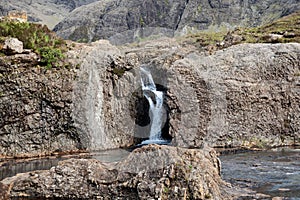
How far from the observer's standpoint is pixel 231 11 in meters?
183

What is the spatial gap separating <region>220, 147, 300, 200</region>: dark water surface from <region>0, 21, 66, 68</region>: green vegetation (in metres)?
12.8

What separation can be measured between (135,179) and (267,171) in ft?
26.3

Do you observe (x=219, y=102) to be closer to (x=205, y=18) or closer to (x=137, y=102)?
(x=137, y=102)

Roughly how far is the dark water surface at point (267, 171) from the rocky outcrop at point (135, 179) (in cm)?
201

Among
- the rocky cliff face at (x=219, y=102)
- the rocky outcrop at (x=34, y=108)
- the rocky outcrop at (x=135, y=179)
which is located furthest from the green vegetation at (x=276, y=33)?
the rocky outcrop at (x=135, y=179)

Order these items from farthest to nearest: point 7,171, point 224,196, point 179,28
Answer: point 179,28 < point 7,171 < point 224,196

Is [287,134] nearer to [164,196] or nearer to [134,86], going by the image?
[134,86]

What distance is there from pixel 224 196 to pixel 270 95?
55.3 ft

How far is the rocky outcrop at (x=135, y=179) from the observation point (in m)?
10.4

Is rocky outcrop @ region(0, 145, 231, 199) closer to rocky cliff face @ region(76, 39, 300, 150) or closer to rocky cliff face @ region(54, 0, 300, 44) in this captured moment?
rocky cliff face @ region(76, 39, 300, 150)

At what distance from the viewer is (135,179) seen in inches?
425

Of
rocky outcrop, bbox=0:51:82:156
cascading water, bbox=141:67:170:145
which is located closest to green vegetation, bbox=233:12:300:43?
cascading water, bbox=141:67:170:145

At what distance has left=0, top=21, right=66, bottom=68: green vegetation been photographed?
24.8m

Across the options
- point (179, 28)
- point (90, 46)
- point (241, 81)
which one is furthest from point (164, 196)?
point (179, 28)
